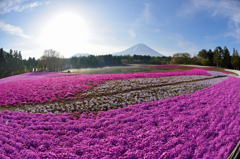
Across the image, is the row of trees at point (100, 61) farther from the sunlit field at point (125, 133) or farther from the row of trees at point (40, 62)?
the sunlit field at point (125, 133)

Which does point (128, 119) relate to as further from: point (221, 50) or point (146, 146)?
point (221, 50)

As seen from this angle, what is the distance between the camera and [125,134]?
23.9ft

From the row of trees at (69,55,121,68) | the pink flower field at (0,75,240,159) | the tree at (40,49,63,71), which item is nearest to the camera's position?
the pink flower field at (0,75,240,159)

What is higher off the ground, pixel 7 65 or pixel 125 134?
pixel 7 65

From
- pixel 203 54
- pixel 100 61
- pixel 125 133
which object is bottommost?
pixel 125 133

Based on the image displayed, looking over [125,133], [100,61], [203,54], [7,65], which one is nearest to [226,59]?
[203,54]

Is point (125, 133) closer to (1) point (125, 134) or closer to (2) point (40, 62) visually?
(1) point (125, 134)

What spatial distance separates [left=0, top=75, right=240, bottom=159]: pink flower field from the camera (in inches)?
229

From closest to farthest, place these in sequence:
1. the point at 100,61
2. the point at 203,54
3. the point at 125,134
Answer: the point at 125,134, the point at 203,54, the point at 100,61

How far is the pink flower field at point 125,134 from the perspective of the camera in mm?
5828

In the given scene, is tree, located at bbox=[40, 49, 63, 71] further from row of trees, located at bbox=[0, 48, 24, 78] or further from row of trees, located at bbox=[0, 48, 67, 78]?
row of trees, located at bbox=[0, 48, 24, 78]

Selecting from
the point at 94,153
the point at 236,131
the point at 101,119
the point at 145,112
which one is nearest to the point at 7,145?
the point at 94,153

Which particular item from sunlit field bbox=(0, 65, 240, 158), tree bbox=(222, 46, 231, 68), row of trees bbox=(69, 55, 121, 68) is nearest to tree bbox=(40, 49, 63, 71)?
row of trees bbox=(69, 55, 121, 68)

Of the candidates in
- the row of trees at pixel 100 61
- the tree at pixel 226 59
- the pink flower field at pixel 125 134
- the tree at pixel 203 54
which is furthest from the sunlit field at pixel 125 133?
the tree at pixel 203 54
